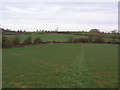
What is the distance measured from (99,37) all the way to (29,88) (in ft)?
169

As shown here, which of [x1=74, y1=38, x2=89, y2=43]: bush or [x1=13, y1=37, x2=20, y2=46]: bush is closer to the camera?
[x1=13, y1=37, x2=20, y2=46]: bush

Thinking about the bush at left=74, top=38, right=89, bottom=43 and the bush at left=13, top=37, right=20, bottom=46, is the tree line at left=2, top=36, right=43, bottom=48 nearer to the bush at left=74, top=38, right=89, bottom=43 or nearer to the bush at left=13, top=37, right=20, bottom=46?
the bush at left=13, top=37, right=20, bottom=46

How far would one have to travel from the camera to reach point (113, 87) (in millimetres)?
8688

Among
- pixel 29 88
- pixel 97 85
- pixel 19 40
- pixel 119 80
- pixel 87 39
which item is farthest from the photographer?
pixel 87 39

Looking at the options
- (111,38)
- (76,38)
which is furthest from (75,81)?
(111,38)

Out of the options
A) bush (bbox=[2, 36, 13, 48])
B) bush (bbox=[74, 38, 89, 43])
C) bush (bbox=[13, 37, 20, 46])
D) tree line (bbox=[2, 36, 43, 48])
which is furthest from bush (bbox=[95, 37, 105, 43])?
bush (bbox=[2, 36, 13, 48])

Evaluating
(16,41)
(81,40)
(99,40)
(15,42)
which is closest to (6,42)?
(15,42)

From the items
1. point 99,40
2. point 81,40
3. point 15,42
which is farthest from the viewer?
point 99,40

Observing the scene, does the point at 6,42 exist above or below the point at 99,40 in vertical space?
below

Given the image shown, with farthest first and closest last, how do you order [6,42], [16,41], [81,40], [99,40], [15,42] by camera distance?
1. [99,40]
2. [81,40]
3. [16,41]
4. [15,42]
5. [6,42]

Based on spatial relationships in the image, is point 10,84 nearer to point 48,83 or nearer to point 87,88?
point 48,83

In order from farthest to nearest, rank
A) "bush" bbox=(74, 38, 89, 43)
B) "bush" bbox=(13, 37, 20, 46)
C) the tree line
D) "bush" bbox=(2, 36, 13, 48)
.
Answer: "bush" bbox=(74, 38, 89, 43)
"bush" bbox=(13, 37, 20, 46)
the tree line
"bush" bbox=(2, 36, 13, 48)

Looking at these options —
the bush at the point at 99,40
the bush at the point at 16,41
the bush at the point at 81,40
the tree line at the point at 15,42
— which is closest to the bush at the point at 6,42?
the tree line at the point at 15,42

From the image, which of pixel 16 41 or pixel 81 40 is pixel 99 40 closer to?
pixel 81 40
